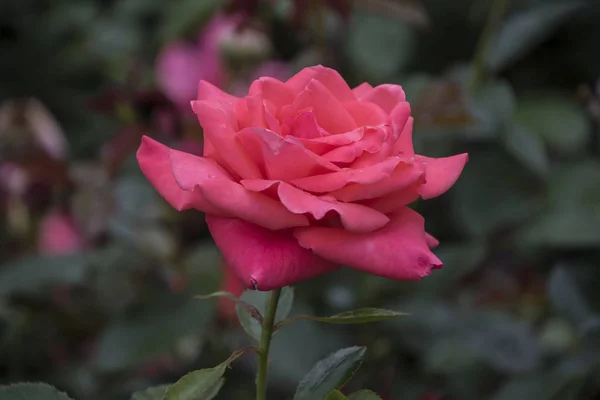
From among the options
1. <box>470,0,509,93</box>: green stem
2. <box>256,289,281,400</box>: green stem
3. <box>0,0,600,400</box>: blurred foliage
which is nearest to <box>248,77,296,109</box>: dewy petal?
<box>256,289,281,400</box>: green stem

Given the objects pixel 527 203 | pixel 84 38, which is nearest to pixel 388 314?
pixel 527 203

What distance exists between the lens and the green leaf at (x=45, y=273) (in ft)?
2.44

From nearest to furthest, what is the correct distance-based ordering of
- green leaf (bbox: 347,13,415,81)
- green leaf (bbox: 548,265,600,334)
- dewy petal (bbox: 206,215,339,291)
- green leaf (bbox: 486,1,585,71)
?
dewy petal (bbox: 206,215,339,291) → green leaf (bbox: 548,265,600,334) → green leaf (bbox: 486,1,585,71) → green leaf (bbox: 347,13,415,81)

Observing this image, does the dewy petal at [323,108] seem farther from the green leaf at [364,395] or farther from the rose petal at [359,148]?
the green leaf at [364,395]

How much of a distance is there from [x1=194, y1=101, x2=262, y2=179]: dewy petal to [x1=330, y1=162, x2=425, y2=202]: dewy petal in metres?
0.05

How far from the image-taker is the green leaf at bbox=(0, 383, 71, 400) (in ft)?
1.13

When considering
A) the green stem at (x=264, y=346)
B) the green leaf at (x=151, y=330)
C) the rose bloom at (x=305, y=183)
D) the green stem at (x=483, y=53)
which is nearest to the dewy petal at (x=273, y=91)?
the rose bloom at (x=305, y=183)

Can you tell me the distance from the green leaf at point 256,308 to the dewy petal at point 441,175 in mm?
105

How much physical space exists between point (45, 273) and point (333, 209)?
54 cm

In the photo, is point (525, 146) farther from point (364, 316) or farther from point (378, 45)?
point (364, 316)

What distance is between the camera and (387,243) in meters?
0.31

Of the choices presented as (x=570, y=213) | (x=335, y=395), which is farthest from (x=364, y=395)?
(x=570, y=213)

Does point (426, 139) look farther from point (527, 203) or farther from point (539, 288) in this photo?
point (539, 288)

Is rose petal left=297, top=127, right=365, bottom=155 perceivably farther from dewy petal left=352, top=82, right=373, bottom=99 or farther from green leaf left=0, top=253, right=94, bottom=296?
green leaf left=0, top=253, right=94, bottom=296
